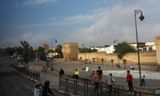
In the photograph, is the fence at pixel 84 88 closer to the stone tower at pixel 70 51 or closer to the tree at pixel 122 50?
the tree at pixel 122 50

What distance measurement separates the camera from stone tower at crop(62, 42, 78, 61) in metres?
150

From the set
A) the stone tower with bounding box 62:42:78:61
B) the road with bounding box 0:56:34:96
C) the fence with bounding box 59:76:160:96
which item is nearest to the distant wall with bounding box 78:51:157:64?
the stone tower with bounding box 62:42:78:61

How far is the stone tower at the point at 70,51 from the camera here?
5920 inches

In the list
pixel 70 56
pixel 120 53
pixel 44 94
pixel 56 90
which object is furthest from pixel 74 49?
pixel 44 94

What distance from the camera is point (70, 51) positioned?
494 ft

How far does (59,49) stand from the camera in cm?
Result: 17800

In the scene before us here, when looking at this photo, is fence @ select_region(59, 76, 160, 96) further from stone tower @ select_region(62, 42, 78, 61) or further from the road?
stone tower @ select_region(62, 42, 78, 61)

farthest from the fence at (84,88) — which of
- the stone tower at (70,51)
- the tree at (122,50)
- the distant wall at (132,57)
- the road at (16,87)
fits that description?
the stone tower at (70,51)

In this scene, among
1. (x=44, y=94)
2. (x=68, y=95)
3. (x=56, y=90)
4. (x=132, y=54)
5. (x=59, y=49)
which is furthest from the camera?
(x=59, y=49)

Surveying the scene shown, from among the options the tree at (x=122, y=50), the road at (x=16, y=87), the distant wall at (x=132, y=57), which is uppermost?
the tree at (x=122, y=50)

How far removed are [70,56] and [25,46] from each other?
58.3 meters

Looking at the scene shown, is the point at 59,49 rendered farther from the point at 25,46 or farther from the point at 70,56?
the point at 25,46

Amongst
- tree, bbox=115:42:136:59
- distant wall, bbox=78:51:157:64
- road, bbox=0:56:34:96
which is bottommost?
road, bbox=0:56:34:96

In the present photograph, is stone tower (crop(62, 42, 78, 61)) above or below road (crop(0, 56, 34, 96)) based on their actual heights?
above
